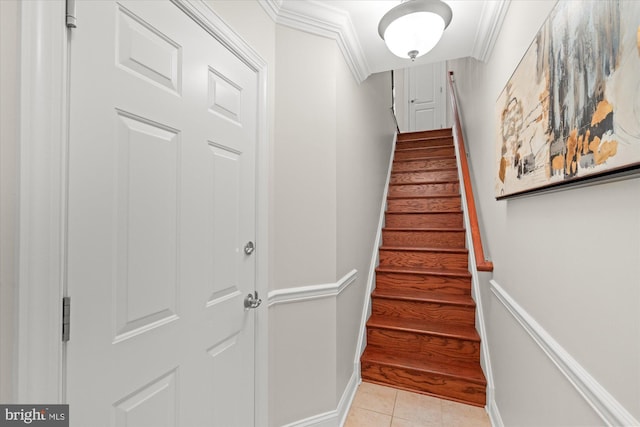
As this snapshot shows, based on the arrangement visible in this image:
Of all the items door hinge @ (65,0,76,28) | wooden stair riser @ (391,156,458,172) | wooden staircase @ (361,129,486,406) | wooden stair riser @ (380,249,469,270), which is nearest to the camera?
door hinge @ (65,0,76,28)

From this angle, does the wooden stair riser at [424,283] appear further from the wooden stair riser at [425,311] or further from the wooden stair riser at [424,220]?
the wooden stair riser at [424,220]

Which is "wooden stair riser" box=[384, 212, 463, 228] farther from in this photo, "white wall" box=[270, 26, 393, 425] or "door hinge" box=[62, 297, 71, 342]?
"door hinge" box=[62, 297, 71, 342]

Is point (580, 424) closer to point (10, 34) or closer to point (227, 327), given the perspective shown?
point (227, 327)

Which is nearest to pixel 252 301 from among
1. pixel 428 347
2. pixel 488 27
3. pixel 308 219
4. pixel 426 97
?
pixel 308 219

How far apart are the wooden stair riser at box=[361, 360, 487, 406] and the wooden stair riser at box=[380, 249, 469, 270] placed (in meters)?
0.99

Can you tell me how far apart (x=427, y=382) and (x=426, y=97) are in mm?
4908

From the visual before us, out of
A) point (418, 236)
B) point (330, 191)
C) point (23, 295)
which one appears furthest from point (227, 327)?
point (418, 236)

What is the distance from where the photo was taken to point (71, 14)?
659 millimetres

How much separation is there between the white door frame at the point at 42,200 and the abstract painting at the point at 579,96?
1.17 metres

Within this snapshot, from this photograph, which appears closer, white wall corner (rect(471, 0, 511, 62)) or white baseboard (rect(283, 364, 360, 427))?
white wall corner (rect(471, 0, 511, 62))

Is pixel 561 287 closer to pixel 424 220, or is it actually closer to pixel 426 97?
pixel 424 220

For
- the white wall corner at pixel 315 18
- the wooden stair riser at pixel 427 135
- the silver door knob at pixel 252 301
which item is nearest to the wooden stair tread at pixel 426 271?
the silver door knob at pixel 252 301

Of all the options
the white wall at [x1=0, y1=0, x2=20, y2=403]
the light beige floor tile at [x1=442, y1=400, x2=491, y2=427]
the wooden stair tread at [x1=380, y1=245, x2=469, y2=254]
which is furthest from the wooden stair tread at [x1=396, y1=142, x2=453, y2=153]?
the white wall at [x1=0, y1=0, x2=20, y2=403]

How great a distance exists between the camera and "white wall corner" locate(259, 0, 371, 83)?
1467 mm
